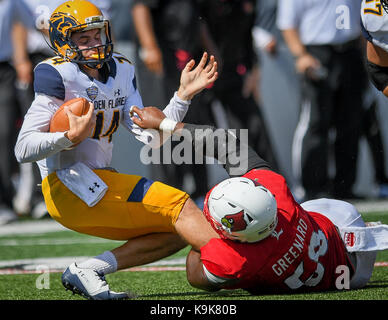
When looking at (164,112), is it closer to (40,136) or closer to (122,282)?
(40,136)

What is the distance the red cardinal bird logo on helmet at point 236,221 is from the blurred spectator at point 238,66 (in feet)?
9.11

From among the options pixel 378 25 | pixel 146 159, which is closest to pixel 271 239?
pixel 378 25

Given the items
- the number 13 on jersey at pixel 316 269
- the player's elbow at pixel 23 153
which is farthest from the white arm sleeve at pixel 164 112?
the number 13 on jersey at pixel 316 269

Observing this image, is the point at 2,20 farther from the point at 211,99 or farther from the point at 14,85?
the point at 211,99

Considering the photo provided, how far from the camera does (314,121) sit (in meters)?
6.94

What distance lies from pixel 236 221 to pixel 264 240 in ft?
0.60

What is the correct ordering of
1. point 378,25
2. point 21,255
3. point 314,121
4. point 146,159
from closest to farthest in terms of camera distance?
point 378,25
point 146,159
point 21,255
point 314,121

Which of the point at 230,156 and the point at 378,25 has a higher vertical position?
the point at 378,25

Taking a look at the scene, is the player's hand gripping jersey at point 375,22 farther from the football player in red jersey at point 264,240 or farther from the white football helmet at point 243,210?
the white football helmet at point 243,210

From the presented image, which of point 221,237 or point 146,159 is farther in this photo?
point 146,159

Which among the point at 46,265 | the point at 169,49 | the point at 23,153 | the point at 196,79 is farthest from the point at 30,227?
the point at 23,153

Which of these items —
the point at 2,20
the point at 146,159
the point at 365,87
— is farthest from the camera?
the point at 2,20

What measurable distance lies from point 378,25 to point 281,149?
11.7ft
